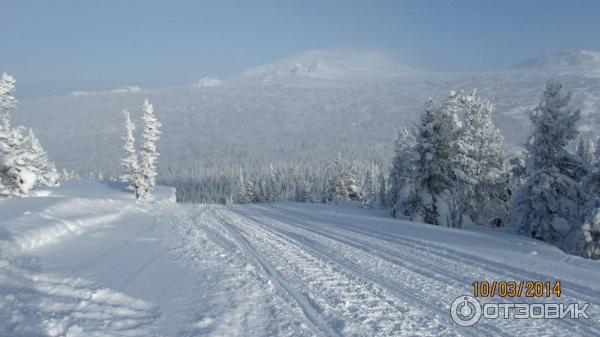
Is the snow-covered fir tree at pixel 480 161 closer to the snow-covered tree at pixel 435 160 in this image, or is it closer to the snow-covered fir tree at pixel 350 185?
the snow-covered tree at pixel 435 160

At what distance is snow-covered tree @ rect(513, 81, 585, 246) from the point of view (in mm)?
23156

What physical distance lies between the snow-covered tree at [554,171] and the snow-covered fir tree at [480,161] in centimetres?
594

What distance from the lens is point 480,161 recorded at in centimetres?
3078

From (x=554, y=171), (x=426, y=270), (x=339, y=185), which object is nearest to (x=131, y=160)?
(x=339, y=185)

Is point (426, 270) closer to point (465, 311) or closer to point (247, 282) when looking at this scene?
point (465, 311)

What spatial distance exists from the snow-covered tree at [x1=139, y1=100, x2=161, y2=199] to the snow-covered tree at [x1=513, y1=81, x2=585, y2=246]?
39349 millimetres

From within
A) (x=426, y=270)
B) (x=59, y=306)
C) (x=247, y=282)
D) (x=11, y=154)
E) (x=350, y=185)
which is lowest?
(x=350, y=185)

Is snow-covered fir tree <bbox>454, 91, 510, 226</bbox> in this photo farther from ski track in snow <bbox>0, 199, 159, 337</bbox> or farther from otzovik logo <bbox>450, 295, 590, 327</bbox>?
ski track in snow <bbox>0, 199, 159, 337</bbox>

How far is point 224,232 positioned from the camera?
1567 centimetres

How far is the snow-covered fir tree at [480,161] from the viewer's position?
2978 cm

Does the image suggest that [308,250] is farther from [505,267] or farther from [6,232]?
[6,232]

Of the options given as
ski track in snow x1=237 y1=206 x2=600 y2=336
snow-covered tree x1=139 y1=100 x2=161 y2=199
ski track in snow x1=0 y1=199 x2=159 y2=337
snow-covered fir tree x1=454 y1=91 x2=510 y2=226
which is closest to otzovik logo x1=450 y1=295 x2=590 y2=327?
ski track in snow x1=237 y1=206 x2=600 y2=336

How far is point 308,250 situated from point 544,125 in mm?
19571

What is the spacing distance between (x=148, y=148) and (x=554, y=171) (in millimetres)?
41298
